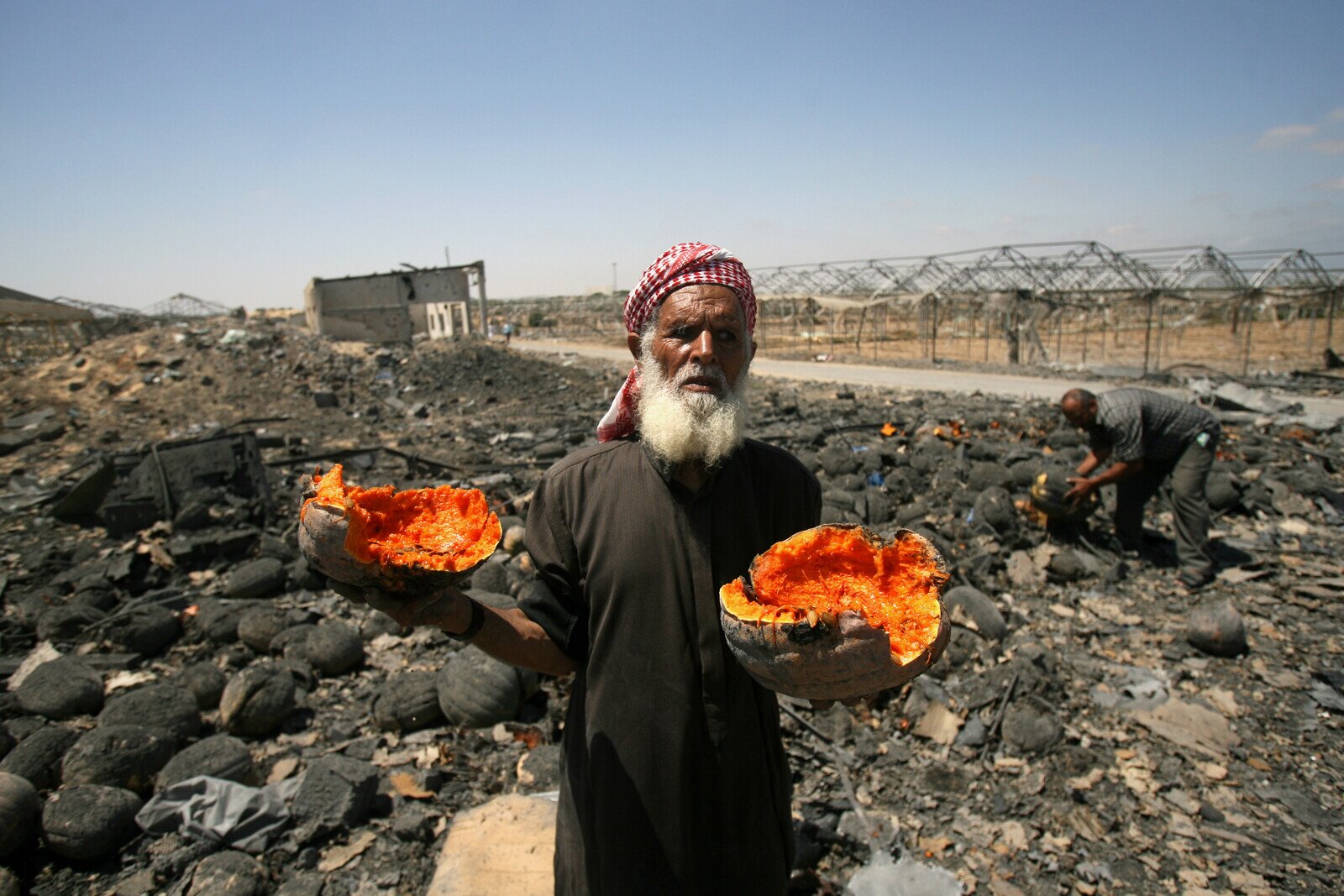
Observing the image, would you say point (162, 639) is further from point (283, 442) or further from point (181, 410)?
point (181, 410)

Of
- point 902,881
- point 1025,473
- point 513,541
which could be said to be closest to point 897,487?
point 1025,473

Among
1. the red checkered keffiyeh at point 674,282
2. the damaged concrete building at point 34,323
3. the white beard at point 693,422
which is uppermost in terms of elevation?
the damaged concrete building at point 34,323

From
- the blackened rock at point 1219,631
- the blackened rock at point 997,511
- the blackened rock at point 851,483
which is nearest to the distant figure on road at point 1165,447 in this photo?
the blackened rock at point 997,511

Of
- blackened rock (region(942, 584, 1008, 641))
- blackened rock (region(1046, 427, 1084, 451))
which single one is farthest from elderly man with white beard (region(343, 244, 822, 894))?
blackened rock (region(1046, 427, 1084, 451))

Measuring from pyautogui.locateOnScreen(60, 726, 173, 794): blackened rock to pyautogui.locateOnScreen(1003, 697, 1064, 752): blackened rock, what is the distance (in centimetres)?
568

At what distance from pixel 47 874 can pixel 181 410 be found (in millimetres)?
17576

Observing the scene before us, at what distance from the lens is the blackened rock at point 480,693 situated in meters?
4.89

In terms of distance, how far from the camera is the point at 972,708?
5062mm

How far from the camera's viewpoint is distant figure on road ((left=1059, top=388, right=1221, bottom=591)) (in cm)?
725

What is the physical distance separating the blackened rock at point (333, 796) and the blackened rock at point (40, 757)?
164 cm

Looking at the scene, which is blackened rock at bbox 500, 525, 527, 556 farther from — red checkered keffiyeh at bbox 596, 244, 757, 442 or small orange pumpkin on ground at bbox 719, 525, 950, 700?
small orange pumpkin on ground at bbox 719, 525, 950, 700

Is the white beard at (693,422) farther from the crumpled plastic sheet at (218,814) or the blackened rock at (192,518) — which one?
the blackened rock at (192,518)

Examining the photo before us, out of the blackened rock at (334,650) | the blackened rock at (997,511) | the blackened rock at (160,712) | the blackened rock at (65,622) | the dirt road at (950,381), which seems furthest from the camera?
the dirt road at (950,381)

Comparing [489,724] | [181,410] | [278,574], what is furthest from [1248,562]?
[181,410]
